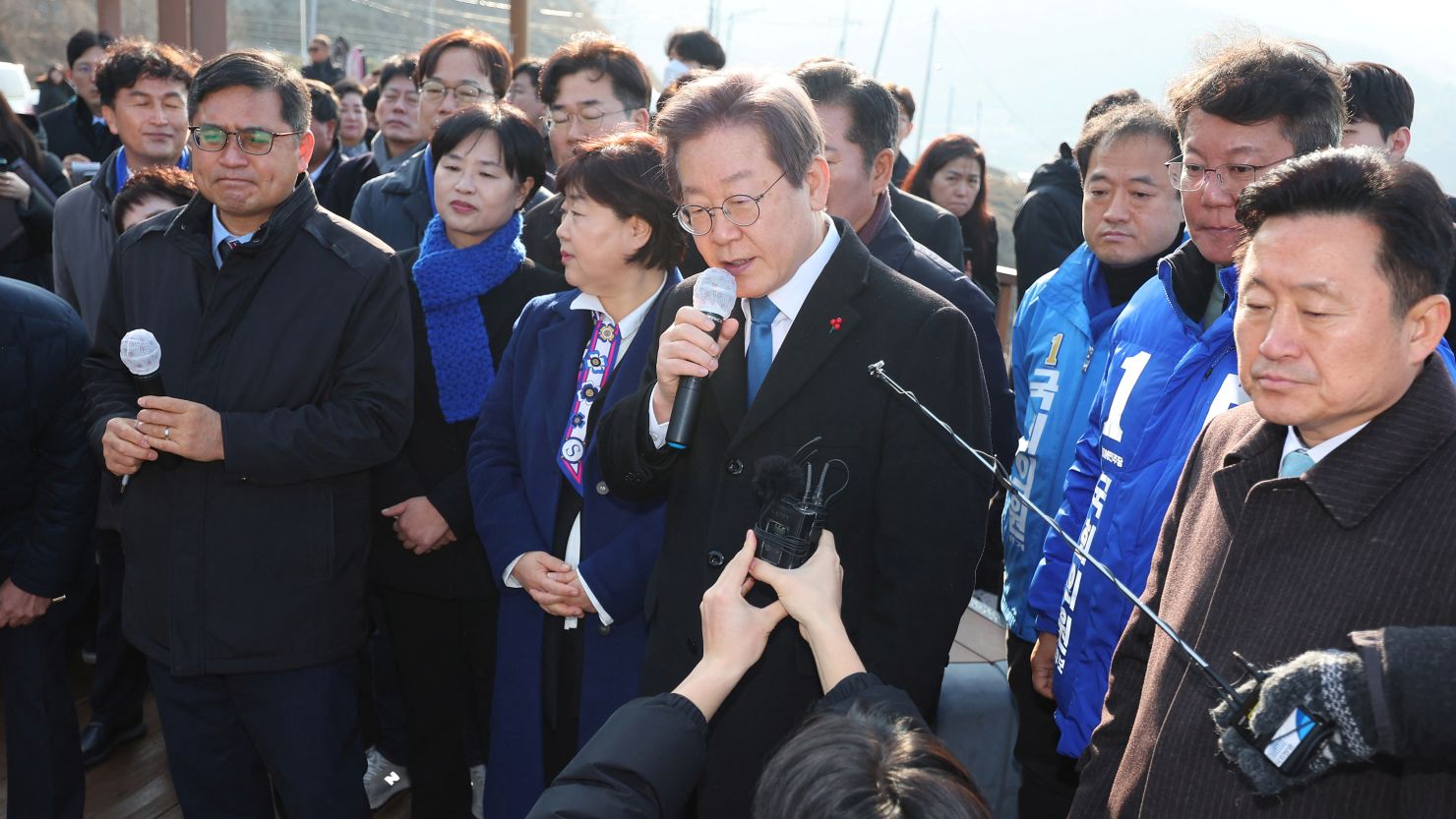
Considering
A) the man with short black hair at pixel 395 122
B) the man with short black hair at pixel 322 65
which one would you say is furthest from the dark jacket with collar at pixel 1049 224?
the man with short black hair at pixel 322 65

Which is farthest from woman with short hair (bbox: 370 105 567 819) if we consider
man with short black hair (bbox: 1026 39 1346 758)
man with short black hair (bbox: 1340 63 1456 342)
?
man with short black hair (bbox: 1340 63 1456 342)

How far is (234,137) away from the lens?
2760mm

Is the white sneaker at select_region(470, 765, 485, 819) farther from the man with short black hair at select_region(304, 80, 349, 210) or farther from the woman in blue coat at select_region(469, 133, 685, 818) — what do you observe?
the man with short black hair at select_region(304, 80, 349, 210)

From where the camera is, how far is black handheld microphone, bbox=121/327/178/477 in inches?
98.0

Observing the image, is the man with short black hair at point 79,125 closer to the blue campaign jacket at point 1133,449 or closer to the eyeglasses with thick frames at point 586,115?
the eyeglasses with thick frames at point 586,115

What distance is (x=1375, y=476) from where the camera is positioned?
1.39 meters

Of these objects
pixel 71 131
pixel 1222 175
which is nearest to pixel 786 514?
pixel 1222 175

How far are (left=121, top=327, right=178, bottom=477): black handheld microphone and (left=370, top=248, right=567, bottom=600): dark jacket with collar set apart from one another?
65 cm

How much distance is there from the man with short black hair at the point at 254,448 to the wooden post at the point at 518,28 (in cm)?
909

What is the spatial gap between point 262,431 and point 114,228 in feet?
4.96

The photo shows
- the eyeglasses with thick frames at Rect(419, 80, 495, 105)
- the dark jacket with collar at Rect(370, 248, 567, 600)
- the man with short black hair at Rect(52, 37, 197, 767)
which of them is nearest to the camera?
the dark jacket with collar at Rect(370, 248, 567, 600)

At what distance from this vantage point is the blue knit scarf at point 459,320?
319 cm

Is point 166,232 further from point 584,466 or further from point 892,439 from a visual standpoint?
point 892,439

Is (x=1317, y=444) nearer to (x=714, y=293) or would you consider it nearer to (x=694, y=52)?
(x=714, y=293)
